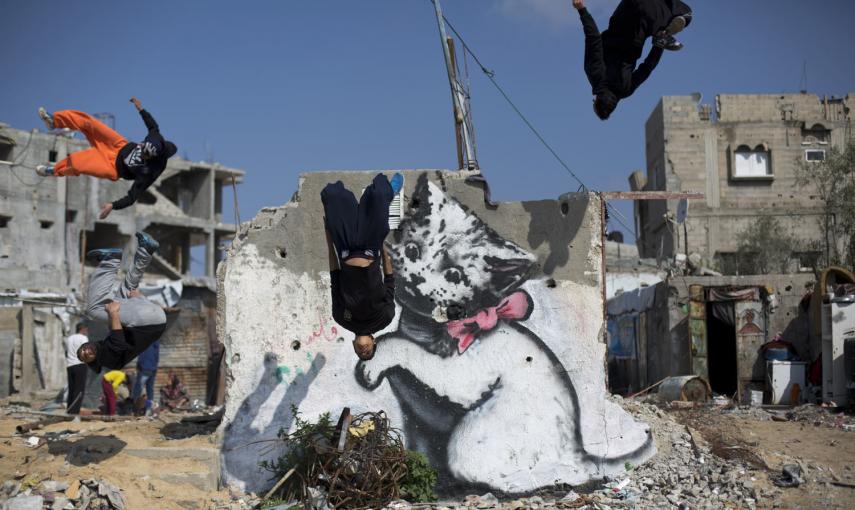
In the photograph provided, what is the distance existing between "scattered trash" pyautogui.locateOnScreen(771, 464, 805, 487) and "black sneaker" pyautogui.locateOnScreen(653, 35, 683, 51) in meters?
4.67

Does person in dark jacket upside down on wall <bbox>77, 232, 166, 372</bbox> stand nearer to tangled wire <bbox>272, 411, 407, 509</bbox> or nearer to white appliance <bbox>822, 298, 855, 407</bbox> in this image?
tangled wire <bbox>272, 411, 407, 509</bbox>

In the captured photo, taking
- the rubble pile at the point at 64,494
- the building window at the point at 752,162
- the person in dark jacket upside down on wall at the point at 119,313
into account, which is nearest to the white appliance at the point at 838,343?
the person in dark jacket upside down on wall at the point at 119,313

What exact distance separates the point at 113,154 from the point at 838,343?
12.2m

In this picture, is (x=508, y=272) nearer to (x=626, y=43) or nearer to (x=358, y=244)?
(x=358, y=244)

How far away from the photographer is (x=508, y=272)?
9578 millimetres

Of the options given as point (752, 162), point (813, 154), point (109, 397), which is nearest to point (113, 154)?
point (109, 397)

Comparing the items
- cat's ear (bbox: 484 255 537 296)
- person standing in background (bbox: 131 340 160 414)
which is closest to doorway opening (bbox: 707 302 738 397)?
cat's ear (bbox: 484 255 537 296)

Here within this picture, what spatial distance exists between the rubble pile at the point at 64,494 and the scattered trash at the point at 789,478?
6.72 metres

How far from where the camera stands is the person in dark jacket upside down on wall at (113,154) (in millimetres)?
8516

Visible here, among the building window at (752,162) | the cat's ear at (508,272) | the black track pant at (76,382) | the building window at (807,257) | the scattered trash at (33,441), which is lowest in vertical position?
the scattered trash at (33,441)

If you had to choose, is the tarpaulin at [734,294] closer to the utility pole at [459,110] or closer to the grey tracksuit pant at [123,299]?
the utility pole at [459,110]

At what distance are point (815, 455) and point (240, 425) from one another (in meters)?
6.68

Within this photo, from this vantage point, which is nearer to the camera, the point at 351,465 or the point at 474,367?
the point at 351,465

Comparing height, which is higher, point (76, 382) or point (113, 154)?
point (113, 154)
